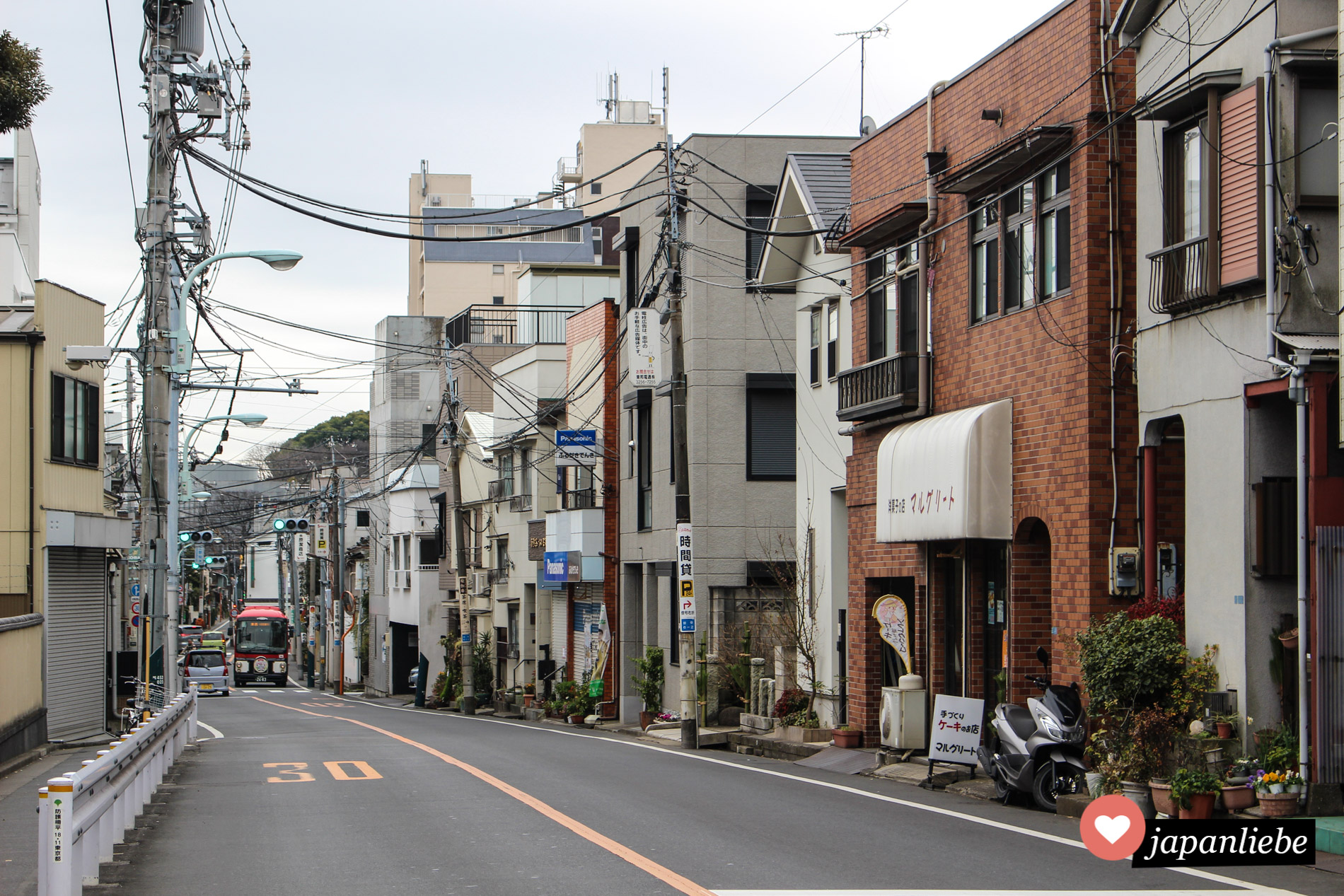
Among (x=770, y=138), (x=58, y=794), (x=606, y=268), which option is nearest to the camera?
(x=58, y=794)

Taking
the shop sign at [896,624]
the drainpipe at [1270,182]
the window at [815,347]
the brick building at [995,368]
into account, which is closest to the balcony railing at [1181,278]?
the drainpipe at [1270,182]

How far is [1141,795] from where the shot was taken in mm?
12836

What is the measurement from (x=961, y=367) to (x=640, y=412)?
54.7 feet

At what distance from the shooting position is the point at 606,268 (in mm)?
54656

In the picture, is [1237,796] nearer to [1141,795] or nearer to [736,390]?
[1141,795]

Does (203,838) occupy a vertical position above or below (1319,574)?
below

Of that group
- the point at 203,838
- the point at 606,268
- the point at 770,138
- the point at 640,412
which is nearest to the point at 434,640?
the point at 606,268

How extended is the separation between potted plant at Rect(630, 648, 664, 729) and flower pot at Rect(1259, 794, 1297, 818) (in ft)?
70.6

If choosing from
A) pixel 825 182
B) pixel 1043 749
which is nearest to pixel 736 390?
pixel 825 182

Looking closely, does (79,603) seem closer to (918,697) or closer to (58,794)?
(918,697)

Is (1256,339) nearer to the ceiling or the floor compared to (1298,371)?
nearer to the ceiling

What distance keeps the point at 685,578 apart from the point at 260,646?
6030 centimetres

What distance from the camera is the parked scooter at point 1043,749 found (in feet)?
46.7

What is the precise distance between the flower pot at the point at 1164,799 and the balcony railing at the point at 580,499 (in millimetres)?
26040
